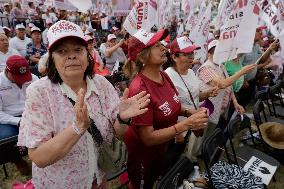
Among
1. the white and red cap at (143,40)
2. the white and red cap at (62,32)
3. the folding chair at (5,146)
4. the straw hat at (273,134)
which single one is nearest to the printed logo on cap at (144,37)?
the white and red cap at (143,40)

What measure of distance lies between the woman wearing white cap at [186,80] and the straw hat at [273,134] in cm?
127

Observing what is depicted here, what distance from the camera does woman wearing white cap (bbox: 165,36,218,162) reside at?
3365mm

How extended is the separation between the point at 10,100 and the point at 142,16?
8.49 ft

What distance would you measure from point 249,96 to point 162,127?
15.1ft

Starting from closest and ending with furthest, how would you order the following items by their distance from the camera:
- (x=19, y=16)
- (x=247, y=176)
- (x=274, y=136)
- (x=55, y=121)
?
(x=55, y=121), (x=247, y=176), (x=274, y=136), (x=19, y=16)

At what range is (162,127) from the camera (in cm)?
271

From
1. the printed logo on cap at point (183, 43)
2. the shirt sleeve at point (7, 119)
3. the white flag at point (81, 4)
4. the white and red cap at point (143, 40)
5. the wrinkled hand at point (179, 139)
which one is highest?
the white flag at point (81, 4)

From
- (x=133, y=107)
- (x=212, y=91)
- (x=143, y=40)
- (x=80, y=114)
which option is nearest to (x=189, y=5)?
(x=212, y=91)

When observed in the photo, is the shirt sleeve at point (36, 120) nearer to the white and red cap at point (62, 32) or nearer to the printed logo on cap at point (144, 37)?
the white and red cap at point (62, 32)

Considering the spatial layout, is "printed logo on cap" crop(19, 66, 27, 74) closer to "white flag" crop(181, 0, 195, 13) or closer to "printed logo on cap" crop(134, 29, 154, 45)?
"printed logo on cap" crop(134, 29, 154, 45)

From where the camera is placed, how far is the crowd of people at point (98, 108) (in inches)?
69.7

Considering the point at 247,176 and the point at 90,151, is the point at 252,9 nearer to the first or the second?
the point at 247,176

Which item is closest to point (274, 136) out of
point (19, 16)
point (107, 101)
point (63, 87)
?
point (107, 101)

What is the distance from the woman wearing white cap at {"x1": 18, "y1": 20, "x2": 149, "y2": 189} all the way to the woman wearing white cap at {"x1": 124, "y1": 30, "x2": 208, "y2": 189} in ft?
1.64
